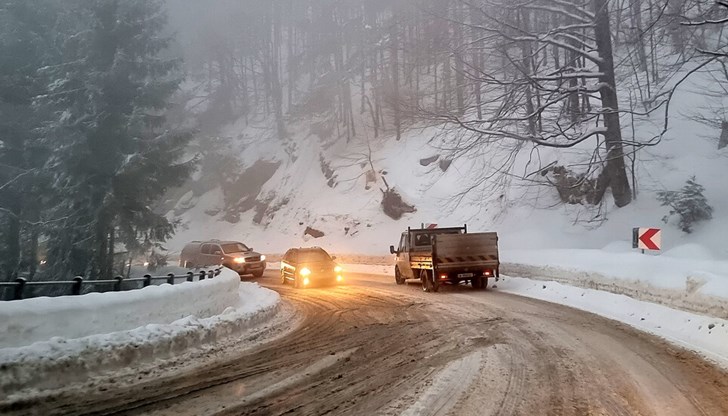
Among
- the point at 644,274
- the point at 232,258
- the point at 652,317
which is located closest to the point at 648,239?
the point at 644,274

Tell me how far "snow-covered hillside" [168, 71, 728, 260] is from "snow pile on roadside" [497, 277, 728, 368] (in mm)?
4222

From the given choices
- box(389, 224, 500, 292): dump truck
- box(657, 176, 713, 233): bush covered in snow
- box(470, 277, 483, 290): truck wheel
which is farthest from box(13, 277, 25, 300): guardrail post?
box(657, 176, 713, 233): bush covered in snow

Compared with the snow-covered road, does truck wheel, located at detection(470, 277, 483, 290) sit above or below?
above

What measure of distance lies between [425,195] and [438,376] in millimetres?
31115

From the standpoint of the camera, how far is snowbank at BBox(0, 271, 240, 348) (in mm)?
6348

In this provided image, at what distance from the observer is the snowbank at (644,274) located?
1035 centimetres

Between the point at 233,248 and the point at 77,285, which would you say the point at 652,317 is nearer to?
the point at 77,285

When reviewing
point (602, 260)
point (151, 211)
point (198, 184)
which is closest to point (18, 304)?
point (602, 260)

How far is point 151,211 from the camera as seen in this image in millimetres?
25453

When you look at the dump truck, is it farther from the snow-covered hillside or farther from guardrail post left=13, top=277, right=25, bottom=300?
guardrail post left=13, top=277, right=25, bottom=300

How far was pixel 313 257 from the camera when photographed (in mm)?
21688

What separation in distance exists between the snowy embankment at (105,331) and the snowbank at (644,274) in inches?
365

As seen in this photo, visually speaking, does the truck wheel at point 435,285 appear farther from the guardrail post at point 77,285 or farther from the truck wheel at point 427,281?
the guardrail post at point 77,285

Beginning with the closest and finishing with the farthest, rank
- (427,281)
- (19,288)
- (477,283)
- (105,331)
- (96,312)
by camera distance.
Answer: (19,288)
(96,312)
(105,331)
(427,281)
(477,283)
